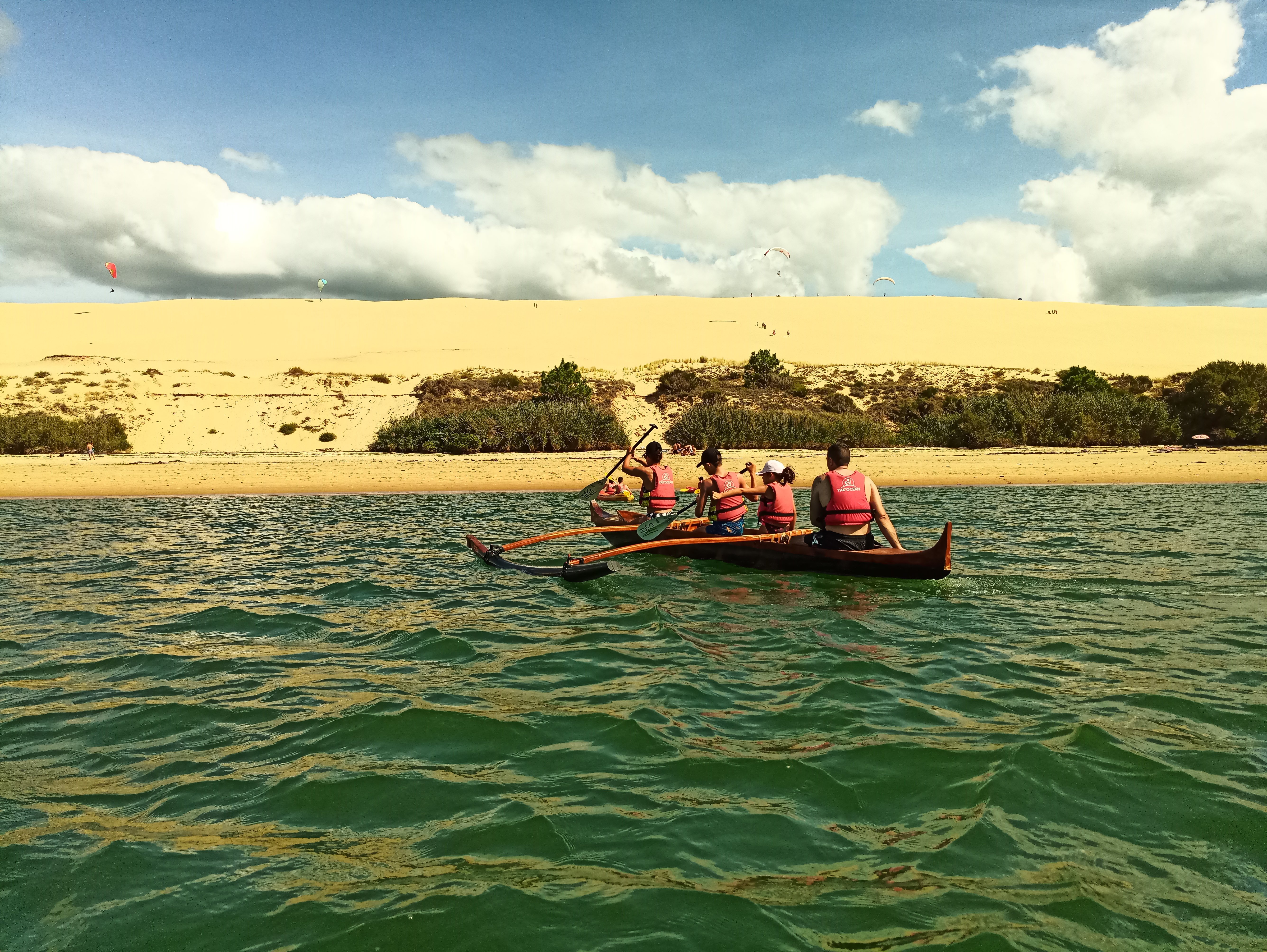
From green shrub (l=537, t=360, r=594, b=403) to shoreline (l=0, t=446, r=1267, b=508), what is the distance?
26.5 feet

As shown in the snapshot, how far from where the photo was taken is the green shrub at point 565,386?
1379 inches

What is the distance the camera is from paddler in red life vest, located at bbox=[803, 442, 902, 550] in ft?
32.3

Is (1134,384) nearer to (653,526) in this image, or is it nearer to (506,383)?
(506,383)

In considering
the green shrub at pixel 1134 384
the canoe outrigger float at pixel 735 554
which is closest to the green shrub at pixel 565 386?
the canoe outrigger float at pixel 735 554

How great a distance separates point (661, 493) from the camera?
41.2 ft

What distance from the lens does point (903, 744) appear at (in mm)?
5211

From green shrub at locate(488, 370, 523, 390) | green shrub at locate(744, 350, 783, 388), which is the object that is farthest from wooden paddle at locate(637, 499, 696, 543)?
green shrub at locate(488, 370, 523, 390)

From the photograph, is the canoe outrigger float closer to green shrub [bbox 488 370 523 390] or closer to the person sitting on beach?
the person sitting on beach

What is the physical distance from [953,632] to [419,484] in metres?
17.0

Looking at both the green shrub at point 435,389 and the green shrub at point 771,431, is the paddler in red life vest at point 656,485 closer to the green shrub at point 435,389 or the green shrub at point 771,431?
the green shrub at point 771,431

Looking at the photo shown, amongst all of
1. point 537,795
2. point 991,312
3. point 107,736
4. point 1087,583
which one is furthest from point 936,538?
point 991,312

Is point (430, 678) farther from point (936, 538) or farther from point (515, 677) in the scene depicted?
point (936, 538)

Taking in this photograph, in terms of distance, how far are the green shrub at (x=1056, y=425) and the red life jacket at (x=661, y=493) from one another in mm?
18364

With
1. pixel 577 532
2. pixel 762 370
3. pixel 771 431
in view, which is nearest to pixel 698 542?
pixel 577 532
